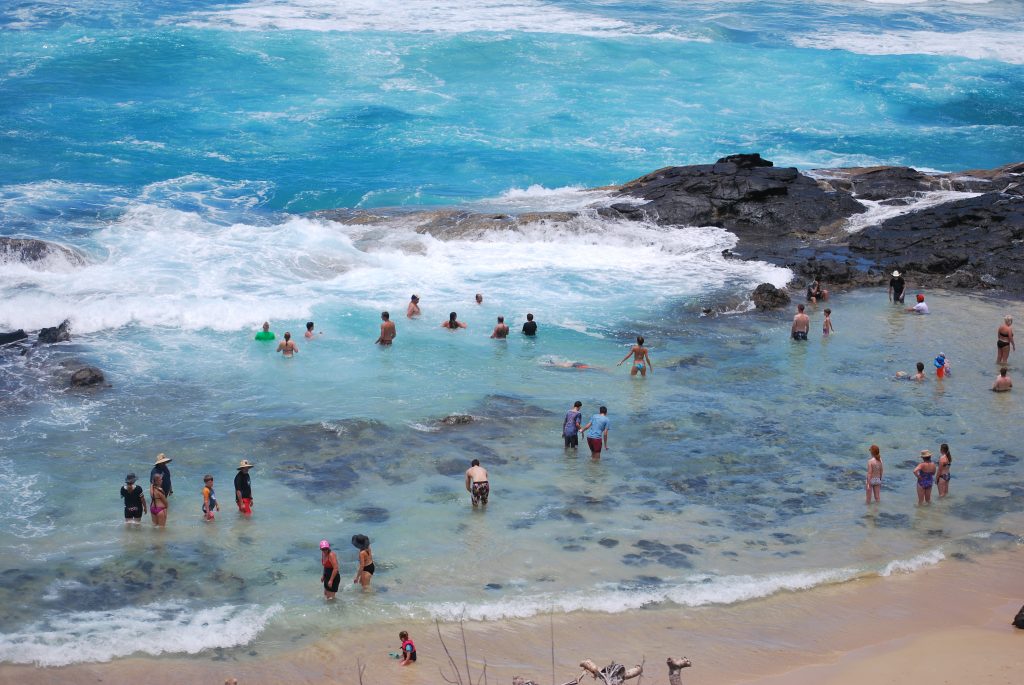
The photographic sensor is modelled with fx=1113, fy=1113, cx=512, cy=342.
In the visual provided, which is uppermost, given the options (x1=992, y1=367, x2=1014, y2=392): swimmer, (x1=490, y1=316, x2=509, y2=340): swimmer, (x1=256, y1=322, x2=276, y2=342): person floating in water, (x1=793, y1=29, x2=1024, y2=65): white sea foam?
(x1=793, y1=29, x2=1024, y2=65): white sea foam

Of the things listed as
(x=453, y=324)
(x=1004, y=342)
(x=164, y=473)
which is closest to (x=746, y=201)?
(x=1004, y=342)

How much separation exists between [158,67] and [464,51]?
549 inches

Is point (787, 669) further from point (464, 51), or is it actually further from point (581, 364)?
point (464, 51)

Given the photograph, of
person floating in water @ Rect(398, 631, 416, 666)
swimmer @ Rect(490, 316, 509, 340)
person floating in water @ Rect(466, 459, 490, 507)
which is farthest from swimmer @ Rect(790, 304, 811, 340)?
person floating in water @ Rect(398, 631, 416, 666)

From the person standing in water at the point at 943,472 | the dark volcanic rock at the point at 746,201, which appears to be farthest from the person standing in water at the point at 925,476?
the dark volcanic rock at the point at 746,201

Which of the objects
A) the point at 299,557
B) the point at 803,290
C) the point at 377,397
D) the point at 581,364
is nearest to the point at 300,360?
the point at 377,397

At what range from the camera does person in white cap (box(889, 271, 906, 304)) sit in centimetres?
2523

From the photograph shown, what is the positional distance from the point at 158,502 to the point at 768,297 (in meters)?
15.0

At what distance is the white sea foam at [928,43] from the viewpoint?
56844 millimetres

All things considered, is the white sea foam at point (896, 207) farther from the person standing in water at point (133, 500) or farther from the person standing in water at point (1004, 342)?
the person standing in water at point (133, 500)

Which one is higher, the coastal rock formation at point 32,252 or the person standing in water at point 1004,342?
the coastal rock formation at point 32,252

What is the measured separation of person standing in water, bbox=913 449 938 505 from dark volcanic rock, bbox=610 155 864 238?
14.6 meters

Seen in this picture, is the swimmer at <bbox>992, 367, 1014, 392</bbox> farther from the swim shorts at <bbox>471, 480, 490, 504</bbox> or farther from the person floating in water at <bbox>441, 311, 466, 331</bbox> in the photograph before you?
the person floating in water at <bbox>441, 311, 466, 331</bbox>

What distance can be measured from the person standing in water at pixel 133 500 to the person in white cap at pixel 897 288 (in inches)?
682
